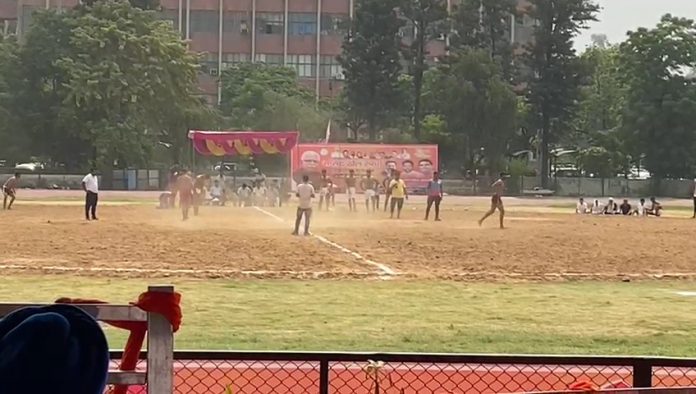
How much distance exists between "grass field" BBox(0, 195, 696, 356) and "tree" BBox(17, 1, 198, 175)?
38649mm

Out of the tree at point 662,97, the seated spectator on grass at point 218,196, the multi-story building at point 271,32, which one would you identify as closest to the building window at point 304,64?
Result: the multi-story building at point 271,32

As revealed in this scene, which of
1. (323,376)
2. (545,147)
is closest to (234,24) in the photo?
(545,147)

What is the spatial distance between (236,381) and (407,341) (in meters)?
3.38

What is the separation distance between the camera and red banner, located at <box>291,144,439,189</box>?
6141 centimetres

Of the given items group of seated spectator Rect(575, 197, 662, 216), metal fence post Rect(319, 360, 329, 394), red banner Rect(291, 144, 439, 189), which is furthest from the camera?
red banner Rect(291, 144, 439, 189)

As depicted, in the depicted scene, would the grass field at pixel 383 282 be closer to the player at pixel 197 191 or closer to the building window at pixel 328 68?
the player at pixel 197 191

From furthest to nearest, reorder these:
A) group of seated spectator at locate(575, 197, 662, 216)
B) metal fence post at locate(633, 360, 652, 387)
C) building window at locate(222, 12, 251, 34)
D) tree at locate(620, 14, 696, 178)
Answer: building window at locate(222, 12, 251, 34), tree at locate(620, 14, 696, 178), group of seated spectator at locate(575, 197, 662, 216), metal fence post at locate(633, 360, 652, 387)

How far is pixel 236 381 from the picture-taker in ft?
28.3

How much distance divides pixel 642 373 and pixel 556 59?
254 feet

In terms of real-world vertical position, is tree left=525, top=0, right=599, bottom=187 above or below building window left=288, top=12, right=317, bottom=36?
below

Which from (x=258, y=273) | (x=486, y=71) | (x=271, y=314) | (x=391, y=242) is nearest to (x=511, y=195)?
(x=486, y=71)

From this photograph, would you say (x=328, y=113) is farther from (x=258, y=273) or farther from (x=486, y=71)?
(x=258, y=273)

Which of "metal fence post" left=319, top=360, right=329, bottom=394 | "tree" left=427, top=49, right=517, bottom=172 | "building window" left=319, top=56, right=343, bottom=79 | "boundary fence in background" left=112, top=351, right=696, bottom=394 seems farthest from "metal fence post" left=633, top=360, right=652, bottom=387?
"building window" left=319, top=56, right=343, bottom=79

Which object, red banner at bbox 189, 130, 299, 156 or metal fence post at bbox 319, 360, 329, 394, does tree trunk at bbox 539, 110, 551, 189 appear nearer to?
red banner at bbox 189, 130, 299, 156
